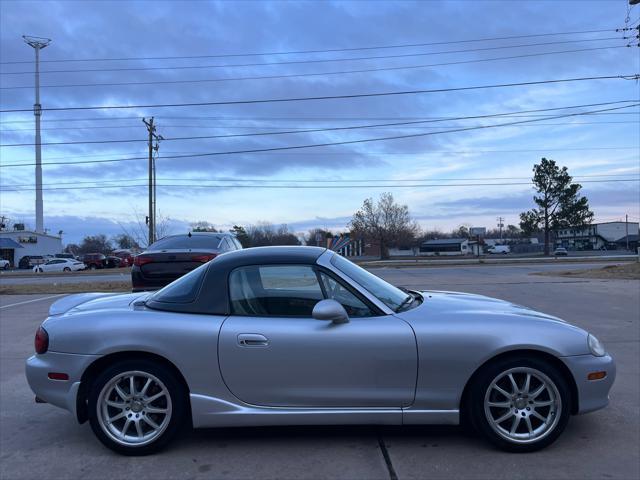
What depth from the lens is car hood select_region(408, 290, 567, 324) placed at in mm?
3711

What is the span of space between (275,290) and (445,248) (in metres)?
106

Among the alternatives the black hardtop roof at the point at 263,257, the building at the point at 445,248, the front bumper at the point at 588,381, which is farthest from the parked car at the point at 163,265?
the building at the point at 445,248

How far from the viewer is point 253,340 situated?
138 inches

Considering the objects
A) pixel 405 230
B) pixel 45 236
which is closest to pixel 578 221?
pixel 405 230

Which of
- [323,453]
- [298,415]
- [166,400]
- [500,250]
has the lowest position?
[323,453]

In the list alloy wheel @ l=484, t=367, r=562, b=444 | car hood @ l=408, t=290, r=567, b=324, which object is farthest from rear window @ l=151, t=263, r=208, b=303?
alloy wheel @ l=484, t=367, r=562, b=444

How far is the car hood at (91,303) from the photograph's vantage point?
3979 millimetres

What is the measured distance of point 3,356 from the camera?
6.75m

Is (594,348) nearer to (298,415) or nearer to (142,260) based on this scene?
(298,415)

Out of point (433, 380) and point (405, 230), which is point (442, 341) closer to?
point (433, 380)

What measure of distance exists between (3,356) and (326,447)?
17.7 feet

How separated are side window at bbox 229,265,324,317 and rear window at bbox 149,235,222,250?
15.6 feet

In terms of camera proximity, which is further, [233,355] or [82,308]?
[82,308]

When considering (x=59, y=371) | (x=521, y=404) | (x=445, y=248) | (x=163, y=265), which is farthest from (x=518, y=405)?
(x=445, y=248)
